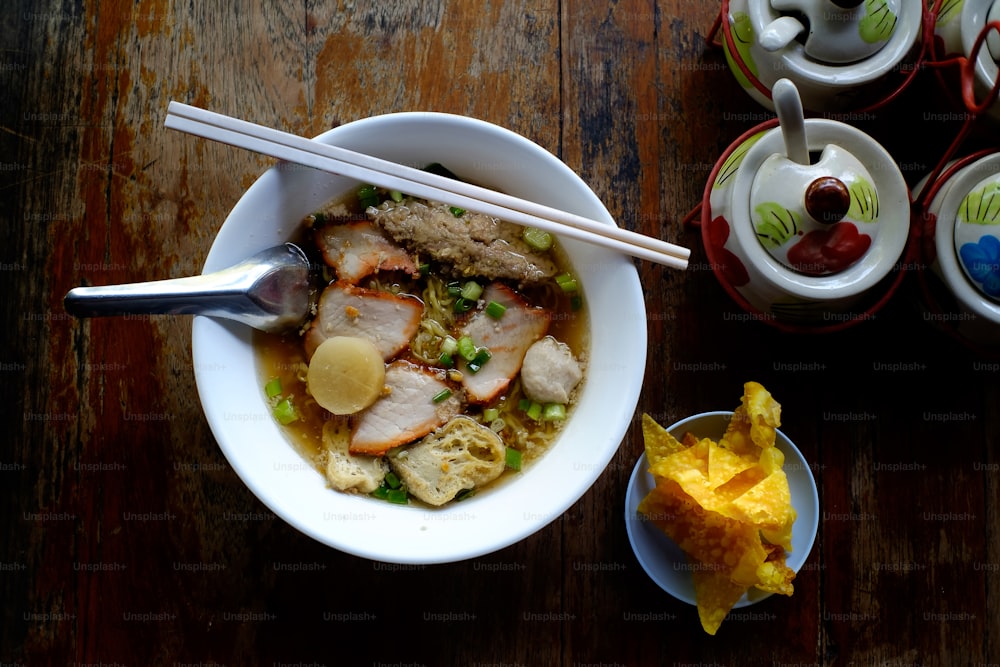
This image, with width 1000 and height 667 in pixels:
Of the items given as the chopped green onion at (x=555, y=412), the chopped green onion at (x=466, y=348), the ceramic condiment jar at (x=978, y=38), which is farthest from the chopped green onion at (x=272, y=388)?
the ceramic condiment jar at (x=978, y=38)

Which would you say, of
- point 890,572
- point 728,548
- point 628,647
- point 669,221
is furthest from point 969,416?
point 628,647

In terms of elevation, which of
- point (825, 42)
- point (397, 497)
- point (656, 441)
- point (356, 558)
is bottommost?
point (356, 558)

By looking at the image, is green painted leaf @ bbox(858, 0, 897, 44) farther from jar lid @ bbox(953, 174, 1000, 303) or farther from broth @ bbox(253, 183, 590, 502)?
broth @ bbox(253, 183, 590, 502)

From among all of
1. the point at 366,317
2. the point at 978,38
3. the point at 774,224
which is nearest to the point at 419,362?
the point at 366,317

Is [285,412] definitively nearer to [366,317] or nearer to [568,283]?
[366,317]

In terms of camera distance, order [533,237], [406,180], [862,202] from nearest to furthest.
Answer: [862,202] < [406,180] < [533,237]

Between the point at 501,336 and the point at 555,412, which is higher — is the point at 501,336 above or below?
above
